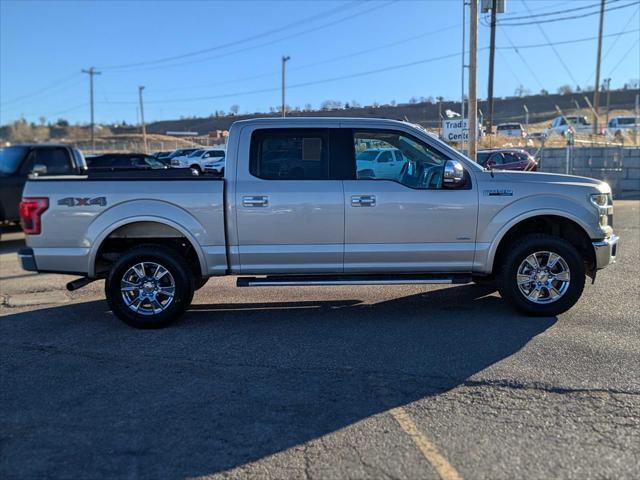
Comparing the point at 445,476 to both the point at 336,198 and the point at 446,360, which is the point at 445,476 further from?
the point at 336,198

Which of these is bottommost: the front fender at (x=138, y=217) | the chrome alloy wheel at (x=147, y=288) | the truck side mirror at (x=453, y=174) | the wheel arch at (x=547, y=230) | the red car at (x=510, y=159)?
the chrome alloy wheel at (x=147, y=288)

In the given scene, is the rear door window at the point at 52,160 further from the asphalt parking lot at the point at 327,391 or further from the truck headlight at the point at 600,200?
the truck headlight at the point at 600,200

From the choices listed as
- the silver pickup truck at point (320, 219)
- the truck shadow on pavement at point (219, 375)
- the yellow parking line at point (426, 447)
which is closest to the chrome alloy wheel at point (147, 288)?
the silver pickup truck at point (320, 219)

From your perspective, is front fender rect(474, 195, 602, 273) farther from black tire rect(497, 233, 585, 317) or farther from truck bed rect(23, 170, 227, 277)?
truck bed rect(23, 170, 227, 277)

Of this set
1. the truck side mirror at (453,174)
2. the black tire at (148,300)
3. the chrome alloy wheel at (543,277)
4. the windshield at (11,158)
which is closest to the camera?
the truck side mirror at (453,174)

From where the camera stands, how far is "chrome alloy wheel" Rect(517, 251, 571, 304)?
585 cm

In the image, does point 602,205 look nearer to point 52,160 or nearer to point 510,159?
point 52,160

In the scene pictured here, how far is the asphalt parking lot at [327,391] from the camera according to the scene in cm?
327

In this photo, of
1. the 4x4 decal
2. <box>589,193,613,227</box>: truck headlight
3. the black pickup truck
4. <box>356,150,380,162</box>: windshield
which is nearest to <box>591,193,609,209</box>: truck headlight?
<box>589,193,613,227</box>: truck headlight

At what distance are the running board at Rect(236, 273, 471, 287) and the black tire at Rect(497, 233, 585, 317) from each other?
0.42 meters

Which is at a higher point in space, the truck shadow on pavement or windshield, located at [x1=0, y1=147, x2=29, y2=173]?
windshield, located at [x1=0, y1=147, x2=29, y2=173]

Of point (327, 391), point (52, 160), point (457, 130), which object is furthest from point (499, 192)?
point (457, 130)

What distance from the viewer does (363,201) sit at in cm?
570

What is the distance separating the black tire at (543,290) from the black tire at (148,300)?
338 centimetres
